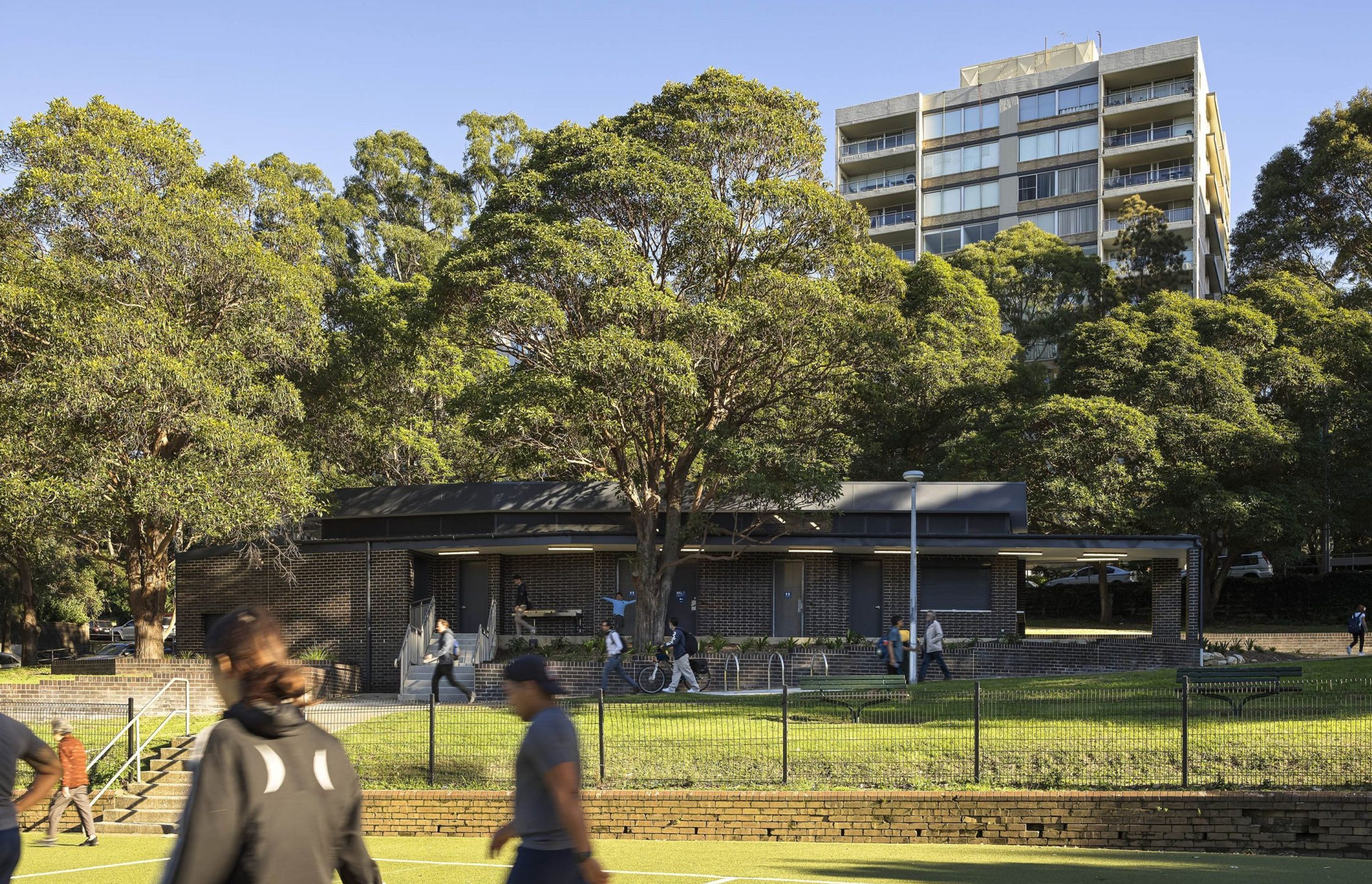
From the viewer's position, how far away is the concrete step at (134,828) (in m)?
15.8

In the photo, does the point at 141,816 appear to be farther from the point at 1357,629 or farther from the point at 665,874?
the point at 1357,629

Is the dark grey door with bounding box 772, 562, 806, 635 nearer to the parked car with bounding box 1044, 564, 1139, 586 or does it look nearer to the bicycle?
the bicycle

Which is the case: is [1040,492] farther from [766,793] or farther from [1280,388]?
[766,793]

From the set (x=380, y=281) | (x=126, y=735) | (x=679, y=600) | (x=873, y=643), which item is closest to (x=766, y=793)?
(x=126, y=735)

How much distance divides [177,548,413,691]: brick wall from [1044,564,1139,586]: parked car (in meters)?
27.4

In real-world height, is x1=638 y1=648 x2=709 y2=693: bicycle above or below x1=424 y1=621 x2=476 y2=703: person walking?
below

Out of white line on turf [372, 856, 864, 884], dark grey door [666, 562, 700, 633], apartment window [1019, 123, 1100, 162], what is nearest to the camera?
white line on turf [372, 856, 864, 884]

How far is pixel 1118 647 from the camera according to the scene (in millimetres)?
27219

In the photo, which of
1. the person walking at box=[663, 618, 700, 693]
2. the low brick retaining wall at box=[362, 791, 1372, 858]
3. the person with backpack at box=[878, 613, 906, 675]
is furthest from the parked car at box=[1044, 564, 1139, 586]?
the low brick retaining wall at box=[362, 791, 1372, 858]

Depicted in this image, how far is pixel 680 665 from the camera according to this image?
23500 millimetres

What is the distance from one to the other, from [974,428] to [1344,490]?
11.7 meters

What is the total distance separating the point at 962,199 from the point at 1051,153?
5865 millimetres

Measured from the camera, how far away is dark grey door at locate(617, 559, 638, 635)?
3116 cm

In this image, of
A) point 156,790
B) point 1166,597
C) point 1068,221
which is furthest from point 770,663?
point 1068,221
